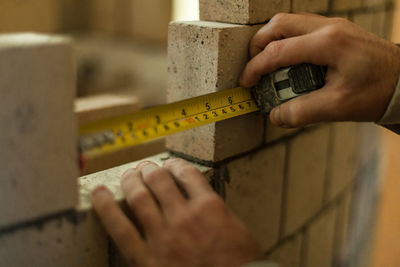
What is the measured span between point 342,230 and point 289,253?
0.88 meters

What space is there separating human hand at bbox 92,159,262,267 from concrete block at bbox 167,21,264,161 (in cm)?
32

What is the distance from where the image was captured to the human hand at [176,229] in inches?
43.1

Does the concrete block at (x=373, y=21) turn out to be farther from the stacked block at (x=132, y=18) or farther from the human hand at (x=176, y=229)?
the stacked block at (x=132, y=18)

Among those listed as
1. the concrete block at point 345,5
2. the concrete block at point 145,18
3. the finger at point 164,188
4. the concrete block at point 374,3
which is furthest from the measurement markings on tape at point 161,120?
the concrete block at point 145,18

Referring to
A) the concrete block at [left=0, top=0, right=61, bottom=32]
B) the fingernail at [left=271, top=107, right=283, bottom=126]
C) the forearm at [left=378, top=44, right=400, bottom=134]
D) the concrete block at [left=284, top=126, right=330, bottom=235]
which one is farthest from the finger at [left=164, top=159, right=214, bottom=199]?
the concrete block at [left=0, top=0, right=61, bottom=32]

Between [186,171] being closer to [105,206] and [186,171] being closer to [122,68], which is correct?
[105,206]

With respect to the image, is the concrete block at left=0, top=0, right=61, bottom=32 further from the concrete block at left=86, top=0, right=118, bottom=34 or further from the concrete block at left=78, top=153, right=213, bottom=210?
the concrete block at left=78, top=153, right=213, bottom=210

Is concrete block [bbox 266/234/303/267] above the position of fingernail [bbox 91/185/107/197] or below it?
below

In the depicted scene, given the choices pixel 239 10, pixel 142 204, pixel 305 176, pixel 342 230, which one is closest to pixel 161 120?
pixel 142 204

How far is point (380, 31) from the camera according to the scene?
2.89 meters

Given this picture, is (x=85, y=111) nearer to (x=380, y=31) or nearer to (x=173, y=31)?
(x=173, y=31)

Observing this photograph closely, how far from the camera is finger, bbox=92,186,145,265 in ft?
3.66

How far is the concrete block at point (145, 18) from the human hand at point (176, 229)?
16.5 ft

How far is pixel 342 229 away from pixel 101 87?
149 inches
